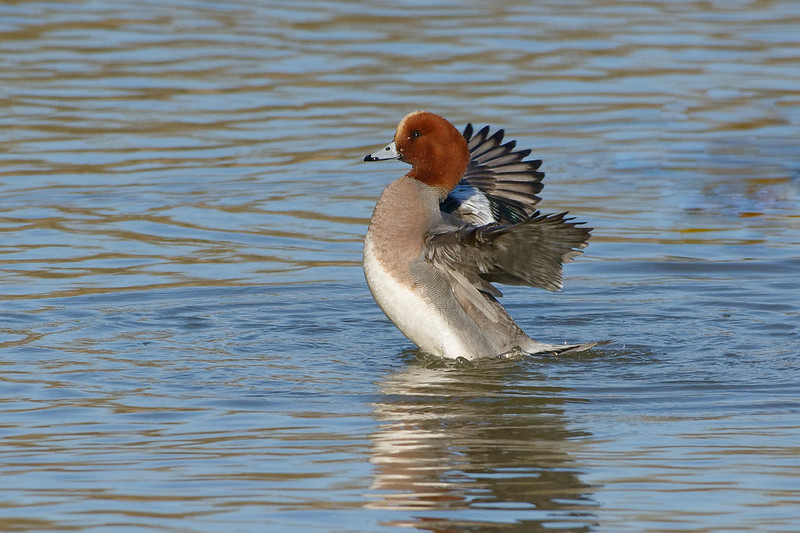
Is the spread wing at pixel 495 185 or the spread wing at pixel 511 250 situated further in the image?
the spread wing at pixel 495 185

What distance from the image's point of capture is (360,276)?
360 inches

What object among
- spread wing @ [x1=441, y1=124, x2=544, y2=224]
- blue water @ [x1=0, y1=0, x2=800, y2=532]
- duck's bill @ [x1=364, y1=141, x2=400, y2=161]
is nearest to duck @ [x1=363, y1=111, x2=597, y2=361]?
duck's bill @ [x1=364, y1=141, x2=400, y2=161]

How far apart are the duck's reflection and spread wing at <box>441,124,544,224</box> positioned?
3.67 ft

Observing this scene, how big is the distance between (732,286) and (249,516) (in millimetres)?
4802

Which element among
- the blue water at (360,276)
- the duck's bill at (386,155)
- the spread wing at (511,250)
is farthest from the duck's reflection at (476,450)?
the duck's bill at (386,155)

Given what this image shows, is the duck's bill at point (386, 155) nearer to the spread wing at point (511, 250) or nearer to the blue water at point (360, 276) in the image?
the spread wing at point (511, 250)

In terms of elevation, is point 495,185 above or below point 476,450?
above

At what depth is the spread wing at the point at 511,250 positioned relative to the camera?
6.43 m

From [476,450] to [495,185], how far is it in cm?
288

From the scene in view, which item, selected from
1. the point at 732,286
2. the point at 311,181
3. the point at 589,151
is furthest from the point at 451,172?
the point at 589,151

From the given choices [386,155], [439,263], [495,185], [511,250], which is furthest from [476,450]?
[495,185]

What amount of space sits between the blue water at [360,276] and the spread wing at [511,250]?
49 cm

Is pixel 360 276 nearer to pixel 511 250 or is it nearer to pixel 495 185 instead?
pixel 495 185

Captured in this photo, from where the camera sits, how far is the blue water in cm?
524
